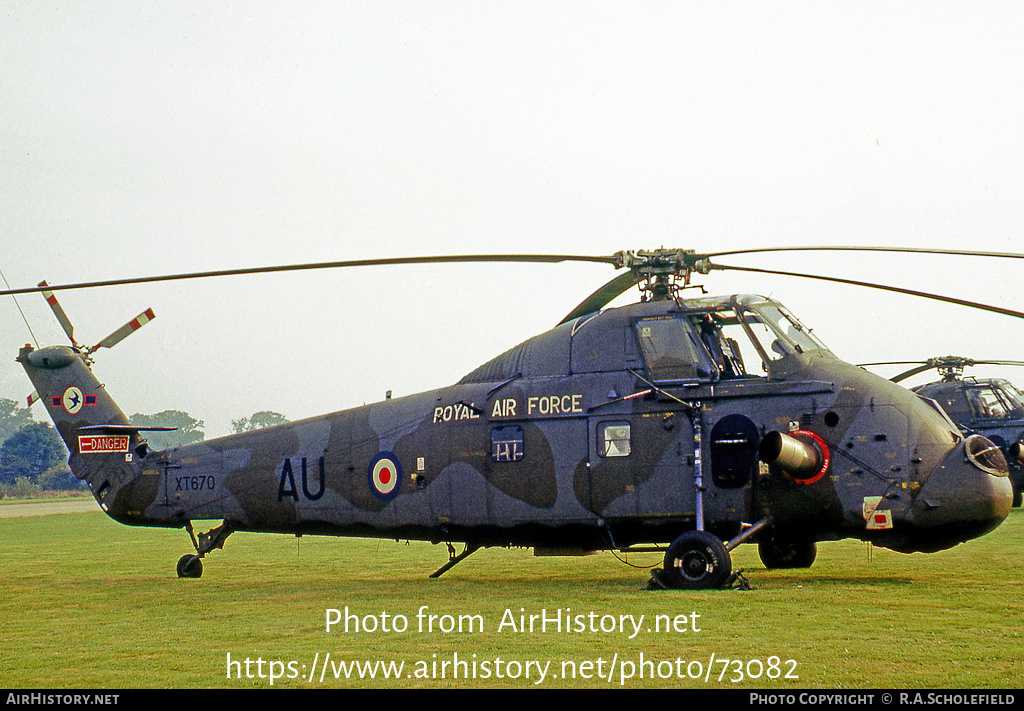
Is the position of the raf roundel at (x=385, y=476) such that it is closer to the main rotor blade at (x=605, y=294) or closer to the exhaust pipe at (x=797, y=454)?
the main rotor blade at (x=605, y=294)

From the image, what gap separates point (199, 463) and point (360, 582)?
4083mm

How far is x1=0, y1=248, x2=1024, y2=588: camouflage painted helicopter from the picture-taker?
13133 mm

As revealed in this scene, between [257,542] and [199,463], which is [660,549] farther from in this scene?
[257,542]

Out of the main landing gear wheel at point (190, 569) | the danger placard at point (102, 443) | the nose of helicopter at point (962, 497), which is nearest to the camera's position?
the nose of helicopter at point (962, 497)

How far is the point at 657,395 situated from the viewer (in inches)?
562

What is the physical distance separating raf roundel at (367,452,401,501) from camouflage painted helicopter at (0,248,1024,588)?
3 centimetres

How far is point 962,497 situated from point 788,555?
11.7ft

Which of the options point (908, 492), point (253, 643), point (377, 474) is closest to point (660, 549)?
point (908, 492)

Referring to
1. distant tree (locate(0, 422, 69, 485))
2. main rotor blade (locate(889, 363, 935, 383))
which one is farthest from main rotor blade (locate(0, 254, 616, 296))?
distant tree (locate(0, 422, 69, 485))

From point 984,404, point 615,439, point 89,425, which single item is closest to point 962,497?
point 615,439

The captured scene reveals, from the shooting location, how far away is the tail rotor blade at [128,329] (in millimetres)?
19797

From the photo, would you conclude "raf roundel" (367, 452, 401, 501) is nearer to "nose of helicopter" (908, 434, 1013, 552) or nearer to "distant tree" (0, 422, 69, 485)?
"nose of helicopter" (908, 434, 1013, 552)

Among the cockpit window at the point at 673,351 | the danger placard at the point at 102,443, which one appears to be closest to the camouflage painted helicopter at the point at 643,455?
the cockpit window at the point at 673,351
